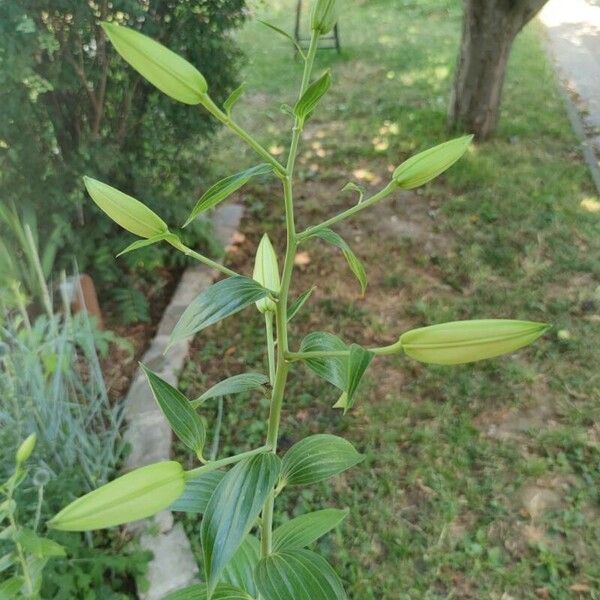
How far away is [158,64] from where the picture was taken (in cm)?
76

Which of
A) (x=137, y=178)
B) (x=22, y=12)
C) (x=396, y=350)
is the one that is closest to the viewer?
(x=396, y=350)

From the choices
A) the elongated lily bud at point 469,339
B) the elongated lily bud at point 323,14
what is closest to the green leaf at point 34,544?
the elongated lily bud at point 469,339

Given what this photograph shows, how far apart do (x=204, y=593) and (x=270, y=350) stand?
1.56ft

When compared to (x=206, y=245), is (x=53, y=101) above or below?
above

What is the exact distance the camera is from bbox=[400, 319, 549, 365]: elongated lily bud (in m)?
0.75

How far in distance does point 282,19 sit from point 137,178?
5.06m

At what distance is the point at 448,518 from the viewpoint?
88.4 inches

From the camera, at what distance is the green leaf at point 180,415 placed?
1.02 meters

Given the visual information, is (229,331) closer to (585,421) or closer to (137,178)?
(137,178)

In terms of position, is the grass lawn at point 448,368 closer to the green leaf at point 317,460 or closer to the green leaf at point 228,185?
the green leaf at point 317,460

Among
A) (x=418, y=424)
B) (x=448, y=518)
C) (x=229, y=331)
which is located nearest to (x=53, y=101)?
(x=229, y=331)

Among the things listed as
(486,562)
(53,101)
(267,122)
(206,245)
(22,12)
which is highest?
(22,12)

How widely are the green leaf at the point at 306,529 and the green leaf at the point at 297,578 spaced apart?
0.15 meters

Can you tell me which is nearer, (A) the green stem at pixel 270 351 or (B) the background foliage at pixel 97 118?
(A) the green stem at pixel 270 351
